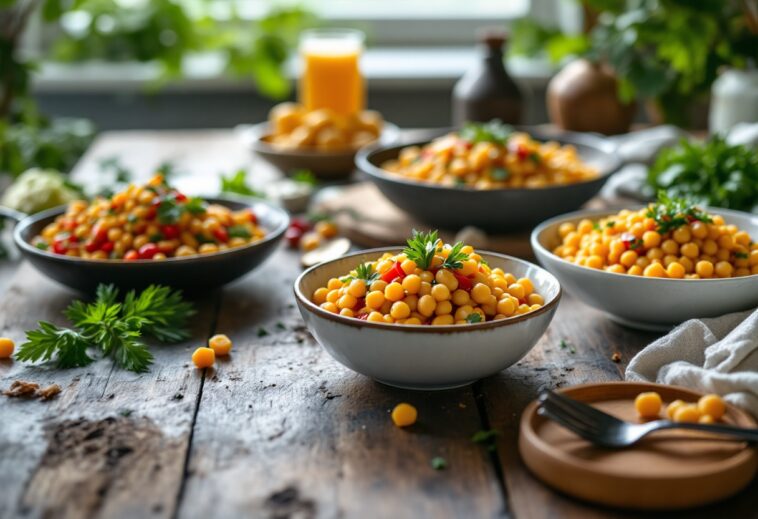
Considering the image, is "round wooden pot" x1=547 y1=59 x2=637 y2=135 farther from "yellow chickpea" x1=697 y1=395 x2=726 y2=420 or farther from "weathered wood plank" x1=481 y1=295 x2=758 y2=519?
"yellow chickpea" x1=697 y1=395 x2=726 y2=420

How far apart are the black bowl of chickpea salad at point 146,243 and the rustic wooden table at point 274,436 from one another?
104 mm

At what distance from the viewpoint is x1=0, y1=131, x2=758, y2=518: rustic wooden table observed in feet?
4.00

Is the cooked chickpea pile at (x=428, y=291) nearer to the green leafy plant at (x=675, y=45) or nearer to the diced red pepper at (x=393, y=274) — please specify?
the diced red pepper at (x=393, y=274)

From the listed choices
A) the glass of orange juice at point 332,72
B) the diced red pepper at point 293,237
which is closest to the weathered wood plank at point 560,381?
the diced red pepper at point 293,237

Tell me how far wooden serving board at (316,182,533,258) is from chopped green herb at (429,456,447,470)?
37.7 inches

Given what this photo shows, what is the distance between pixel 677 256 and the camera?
1.71m

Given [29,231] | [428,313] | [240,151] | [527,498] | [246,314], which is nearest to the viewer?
[527,498]

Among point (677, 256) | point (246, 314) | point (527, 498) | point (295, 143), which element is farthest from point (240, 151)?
point (527, 498)

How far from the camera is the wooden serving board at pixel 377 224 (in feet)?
7.35

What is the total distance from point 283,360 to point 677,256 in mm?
712

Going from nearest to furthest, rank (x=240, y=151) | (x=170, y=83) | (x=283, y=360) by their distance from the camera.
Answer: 1. (x=283, y=360)
2. (x=240, y=151)
3. (x=170, y=83)

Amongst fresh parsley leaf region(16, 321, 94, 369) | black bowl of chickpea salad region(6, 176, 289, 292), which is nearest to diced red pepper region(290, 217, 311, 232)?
black bowl of chickpea salad region(6, 176, 289, 292)

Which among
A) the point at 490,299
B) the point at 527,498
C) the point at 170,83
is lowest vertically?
the point at 170,83

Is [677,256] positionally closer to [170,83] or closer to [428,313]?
[428,313]
